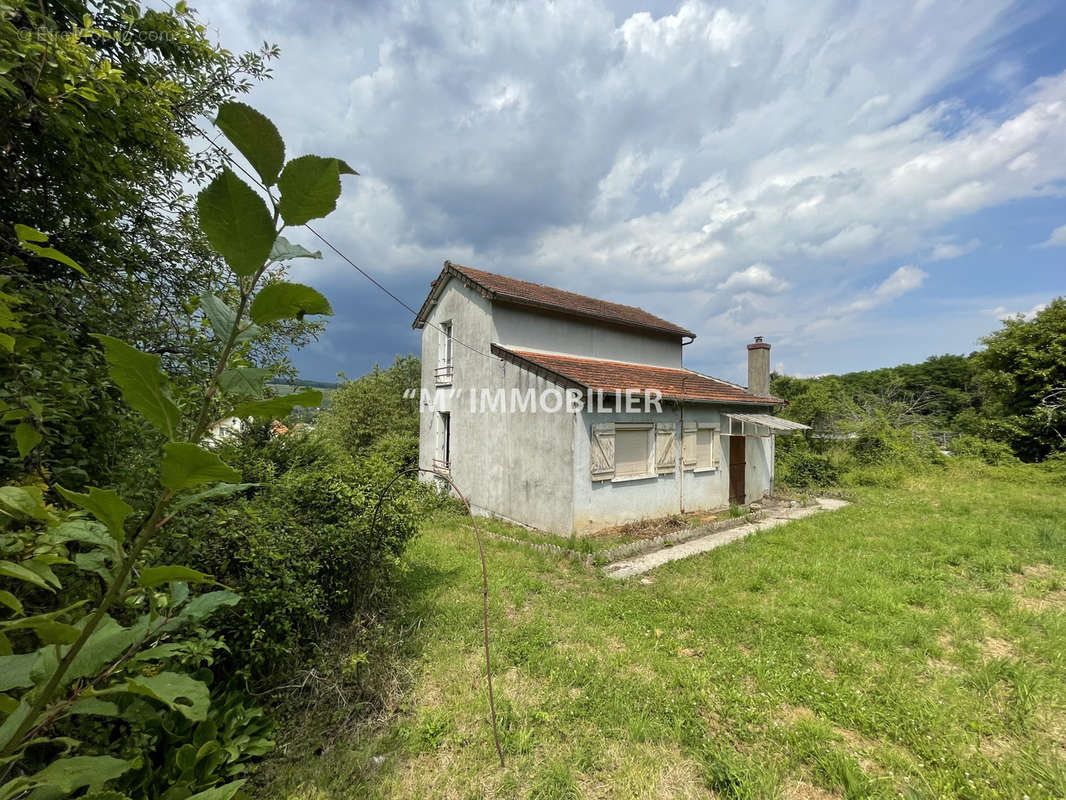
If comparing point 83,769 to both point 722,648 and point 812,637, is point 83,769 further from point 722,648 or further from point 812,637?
point 812,637

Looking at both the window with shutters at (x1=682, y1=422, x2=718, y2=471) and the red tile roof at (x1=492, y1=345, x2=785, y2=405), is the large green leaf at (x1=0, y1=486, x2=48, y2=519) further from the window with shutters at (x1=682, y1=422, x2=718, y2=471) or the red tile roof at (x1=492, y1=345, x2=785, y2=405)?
the window with shutters at (x1=682, y1=422, x2=718, y2=471)

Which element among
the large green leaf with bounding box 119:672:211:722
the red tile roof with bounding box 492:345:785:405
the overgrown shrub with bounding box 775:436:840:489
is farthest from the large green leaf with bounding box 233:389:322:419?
the overgrown shrub with bounding box 775:436:840:489

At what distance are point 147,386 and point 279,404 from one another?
0.17 metres

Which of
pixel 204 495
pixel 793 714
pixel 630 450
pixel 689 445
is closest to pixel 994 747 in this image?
pixel 793 714

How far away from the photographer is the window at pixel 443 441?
1333cm

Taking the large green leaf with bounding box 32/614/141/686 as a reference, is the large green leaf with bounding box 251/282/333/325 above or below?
above

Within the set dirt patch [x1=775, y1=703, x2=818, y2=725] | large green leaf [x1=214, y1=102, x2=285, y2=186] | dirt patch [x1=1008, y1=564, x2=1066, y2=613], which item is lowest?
dirt patch [x1=775, y1=703, x2=818, y2=725]

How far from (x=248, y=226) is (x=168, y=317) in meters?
3.19

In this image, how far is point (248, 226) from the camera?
0.61m

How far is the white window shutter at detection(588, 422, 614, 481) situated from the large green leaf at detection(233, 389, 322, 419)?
29.4ft

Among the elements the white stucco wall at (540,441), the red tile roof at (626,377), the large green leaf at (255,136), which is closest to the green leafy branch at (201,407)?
the large green leaf at (255,136)

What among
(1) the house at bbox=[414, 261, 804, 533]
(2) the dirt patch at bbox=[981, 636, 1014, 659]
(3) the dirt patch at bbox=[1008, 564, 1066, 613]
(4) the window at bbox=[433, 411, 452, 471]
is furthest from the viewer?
(4) the window at bbox=[433, 411, 452, 471]

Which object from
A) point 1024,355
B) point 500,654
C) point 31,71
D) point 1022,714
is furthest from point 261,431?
point 1024,355

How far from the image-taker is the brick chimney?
1504 cm
